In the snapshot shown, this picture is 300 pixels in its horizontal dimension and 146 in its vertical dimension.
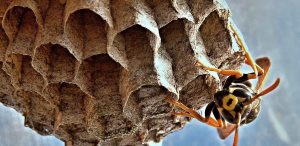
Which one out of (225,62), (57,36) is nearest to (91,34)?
(57,36)

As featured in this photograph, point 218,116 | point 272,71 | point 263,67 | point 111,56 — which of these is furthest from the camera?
point 272,71

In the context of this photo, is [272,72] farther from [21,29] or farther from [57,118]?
[21,29]

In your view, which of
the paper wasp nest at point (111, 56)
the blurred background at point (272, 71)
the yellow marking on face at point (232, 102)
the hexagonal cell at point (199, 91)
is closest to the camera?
the paper wasp nest at point (111, 56)

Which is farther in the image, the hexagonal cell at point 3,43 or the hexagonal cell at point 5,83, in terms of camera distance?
Answer: the hexagonal cell at point 5,83

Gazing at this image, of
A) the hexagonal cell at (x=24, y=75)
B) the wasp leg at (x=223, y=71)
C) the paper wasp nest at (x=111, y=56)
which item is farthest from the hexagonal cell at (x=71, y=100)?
the wasp leg at (x=223, y=71)

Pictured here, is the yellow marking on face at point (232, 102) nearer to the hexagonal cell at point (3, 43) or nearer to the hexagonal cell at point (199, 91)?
the hexagonal cell at point (199, 91)

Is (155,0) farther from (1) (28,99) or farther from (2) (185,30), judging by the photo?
(1) (28,99)

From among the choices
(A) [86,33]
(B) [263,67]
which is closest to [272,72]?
(B) [263,67]
